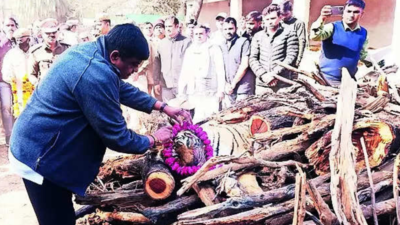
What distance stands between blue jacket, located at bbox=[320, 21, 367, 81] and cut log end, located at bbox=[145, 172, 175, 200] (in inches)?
103

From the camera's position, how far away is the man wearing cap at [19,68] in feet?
17.2

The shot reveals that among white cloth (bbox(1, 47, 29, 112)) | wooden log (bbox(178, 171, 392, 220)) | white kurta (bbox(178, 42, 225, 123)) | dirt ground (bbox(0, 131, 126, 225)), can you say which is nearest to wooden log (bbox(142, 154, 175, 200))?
wooden log (bbox(178, 171, 392, 220))

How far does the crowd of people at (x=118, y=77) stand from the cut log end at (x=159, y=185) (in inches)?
9.0

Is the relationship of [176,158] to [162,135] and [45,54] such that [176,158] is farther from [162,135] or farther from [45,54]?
[45,54]

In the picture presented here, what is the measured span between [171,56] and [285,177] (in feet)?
13.0

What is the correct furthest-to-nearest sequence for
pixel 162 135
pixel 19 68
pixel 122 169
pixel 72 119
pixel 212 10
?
pixel 212 10
pixel 19 68
pixel 122 169
pixel 162 135
pixel 72 119

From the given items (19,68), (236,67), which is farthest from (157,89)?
(19,68)

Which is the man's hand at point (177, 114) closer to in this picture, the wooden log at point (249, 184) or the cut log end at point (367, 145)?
the wooden log at point (249, 184)

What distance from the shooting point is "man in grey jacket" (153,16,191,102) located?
6008 millimetres

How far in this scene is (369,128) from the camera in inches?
97.3

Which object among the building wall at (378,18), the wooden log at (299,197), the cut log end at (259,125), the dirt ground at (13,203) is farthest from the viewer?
the building wall at (378,18)

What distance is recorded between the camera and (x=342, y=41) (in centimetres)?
417

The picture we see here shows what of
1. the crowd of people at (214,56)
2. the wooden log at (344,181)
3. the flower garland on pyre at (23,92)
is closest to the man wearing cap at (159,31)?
the crowd of people at (214,56)

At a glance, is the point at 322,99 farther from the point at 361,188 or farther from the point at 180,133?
the point at 180,133
